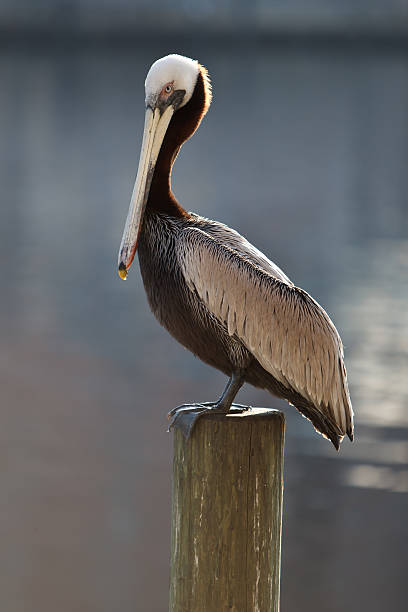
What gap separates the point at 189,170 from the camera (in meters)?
12.1

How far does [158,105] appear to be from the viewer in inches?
97.5

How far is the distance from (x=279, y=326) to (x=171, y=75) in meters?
0.63

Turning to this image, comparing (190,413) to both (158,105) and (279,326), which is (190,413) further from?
(158,105)

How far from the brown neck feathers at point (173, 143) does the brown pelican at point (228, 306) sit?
4 cm

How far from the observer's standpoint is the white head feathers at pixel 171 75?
244cm

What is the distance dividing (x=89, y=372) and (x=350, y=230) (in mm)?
4401

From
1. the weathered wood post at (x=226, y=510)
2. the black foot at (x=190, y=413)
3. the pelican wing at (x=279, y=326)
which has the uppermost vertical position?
the pelican wing at (x=279, y=326)

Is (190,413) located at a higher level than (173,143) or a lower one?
lower

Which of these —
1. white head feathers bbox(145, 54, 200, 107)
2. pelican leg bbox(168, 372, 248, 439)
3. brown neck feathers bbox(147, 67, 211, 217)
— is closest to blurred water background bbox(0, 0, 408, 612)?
pelican leg bbox(168, 372, 248, 439)

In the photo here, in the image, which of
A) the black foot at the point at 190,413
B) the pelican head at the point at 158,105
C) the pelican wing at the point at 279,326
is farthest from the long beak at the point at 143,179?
the black foot at the point at 190,413

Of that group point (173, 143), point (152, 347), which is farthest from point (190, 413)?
point (152, 347)

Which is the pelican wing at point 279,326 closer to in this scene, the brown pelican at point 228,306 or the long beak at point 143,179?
the brown pelican at point 228,306

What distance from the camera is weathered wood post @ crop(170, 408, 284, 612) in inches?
83.5

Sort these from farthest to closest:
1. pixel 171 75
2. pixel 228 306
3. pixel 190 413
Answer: pixel 171 75
pixel 228 306
pixel 190 413
